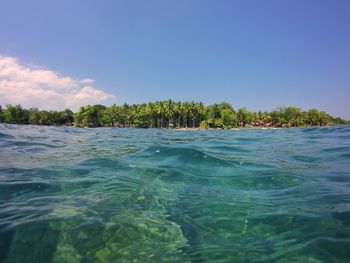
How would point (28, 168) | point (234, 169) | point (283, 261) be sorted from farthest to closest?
point (234, 169), point (28, 168), point (283, 261)

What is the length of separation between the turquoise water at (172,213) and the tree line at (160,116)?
391 ft

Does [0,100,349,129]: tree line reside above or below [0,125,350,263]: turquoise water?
above

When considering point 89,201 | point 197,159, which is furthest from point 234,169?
point 89,201

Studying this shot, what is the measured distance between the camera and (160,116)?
13088 centimetres

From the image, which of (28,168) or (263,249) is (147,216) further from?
(28,168)

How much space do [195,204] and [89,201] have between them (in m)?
1.96

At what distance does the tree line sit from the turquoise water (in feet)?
391

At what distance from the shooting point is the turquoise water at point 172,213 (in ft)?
12.2

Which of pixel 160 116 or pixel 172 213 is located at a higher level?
pixel 160 116

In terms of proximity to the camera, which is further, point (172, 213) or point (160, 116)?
point (160, 116)

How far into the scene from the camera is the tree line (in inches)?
5032

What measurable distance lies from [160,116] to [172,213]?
414ft

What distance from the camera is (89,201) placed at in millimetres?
5273

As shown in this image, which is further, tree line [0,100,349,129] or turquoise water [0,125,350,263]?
tree line [0,100,349,129]
